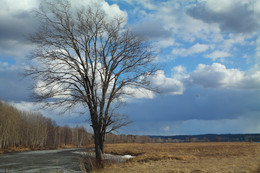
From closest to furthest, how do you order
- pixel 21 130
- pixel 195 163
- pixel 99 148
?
1. pixel 99 148
2. pixel 195 163
3. pixel 21 130

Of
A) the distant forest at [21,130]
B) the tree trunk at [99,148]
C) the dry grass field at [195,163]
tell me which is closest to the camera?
the dry grass field at [195,163]

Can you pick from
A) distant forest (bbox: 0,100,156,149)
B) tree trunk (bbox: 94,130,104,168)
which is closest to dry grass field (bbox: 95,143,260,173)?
tree trunk (bbox: 94,130,104,168)

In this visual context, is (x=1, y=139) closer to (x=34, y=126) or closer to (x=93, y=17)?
(x=34, y=126)

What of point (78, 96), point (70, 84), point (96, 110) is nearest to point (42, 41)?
point (70, 84)

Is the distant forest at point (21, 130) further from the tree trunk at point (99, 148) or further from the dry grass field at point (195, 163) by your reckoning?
the tree trunk at point (99, 148)

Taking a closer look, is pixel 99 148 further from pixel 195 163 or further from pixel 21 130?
pixel 21 130

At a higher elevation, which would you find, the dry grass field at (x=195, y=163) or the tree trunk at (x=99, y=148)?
the tree trunk at (x=99, y=148)

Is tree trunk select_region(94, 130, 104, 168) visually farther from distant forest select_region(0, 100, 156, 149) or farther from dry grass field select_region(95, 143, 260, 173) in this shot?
distant forest select_region(0, 100, 156, 149)

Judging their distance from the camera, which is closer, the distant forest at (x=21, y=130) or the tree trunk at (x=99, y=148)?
the tree trunk at (x=99, y=148)

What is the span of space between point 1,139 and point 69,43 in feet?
177

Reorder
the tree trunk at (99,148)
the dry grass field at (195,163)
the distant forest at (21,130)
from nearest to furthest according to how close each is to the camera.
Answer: the dry grass field at (195,163) < the tree trunk at (99,148) < the distant forest at (21,130)

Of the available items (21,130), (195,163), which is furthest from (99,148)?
(21,130)

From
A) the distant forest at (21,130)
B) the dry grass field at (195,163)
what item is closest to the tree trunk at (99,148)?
the dry grass field at (195,163)

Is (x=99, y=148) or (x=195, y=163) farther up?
(x=99, y=148)
